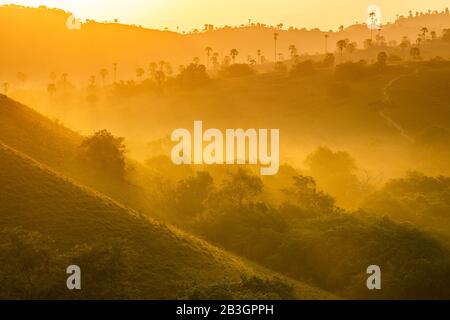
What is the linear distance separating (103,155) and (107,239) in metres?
29.2

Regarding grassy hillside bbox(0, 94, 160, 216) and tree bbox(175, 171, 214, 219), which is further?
tree bbox(175, 171, 214, 219)

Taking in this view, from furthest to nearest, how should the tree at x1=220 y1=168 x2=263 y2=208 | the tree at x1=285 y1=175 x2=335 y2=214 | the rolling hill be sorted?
the tree at x1=285 y1=175 x2=335 y2=214, the tree at x1=220 y1=168 x2=263 y2=208, the rolling hill

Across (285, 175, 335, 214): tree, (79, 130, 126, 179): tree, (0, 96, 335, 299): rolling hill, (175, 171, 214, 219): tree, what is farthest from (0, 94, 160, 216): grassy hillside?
(285, 175, 335, 214): tree

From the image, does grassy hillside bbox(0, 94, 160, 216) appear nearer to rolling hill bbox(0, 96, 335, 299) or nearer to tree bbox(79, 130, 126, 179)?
tree bbox(79, 130, 126, 179)

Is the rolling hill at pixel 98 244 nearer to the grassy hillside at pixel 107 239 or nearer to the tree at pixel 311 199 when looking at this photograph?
the grassy hillside at pixel 107 239

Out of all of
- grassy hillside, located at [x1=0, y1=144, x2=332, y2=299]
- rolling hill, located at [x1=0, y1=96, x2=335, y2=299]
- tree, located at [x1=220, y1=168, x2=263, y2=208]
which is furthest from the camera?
tree, located at [x1=220, y1=168, x2=263, y2=208]

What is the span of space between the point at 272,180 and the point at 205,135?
241ft

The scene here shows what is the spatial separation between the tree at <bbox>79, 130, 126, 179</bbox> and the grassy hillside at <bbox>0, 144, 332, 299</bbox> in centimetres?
1623

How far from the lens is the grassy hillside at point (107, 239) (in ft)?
127

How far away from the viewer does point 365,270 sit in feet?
157

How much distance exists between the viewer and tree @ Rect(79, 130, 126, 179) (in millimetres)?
69375
